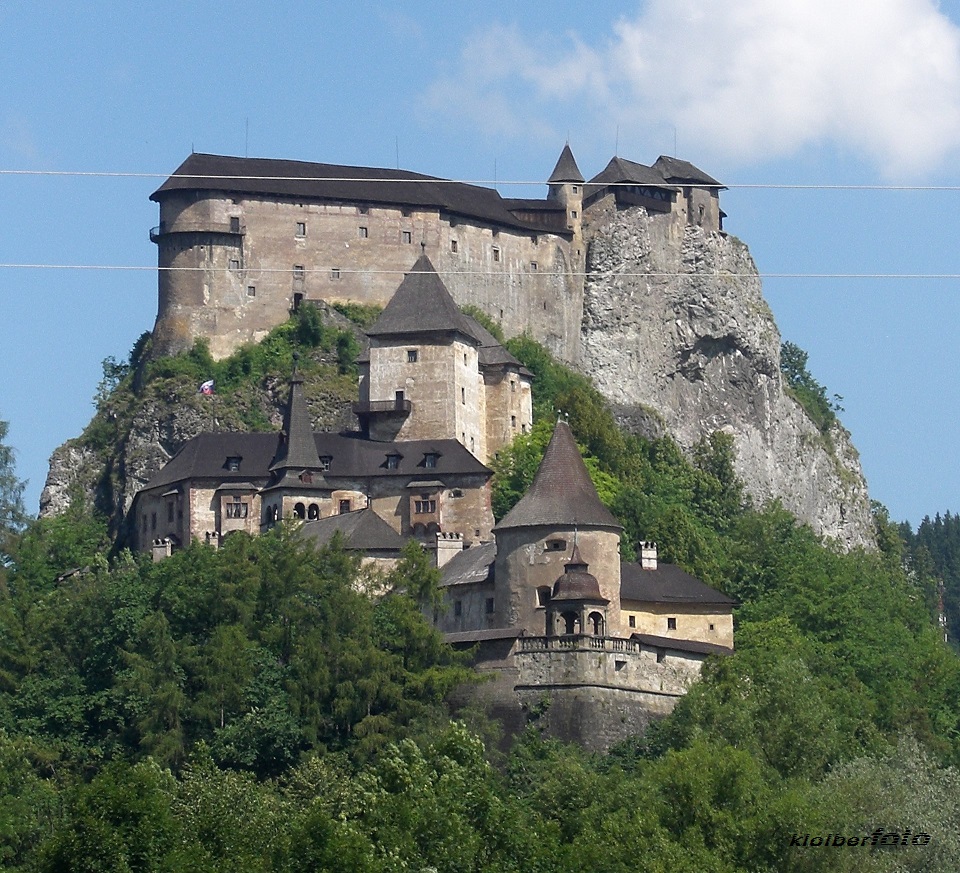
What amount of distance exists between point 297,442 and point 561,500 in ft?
64.7

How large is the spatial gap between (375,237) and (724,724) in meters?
49.4

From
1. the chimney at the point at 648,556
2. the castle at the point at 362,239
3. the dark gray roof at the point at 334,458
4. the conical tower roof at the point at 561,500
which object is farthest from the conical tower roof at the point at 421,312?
the conical tower roof at the point at 561,500

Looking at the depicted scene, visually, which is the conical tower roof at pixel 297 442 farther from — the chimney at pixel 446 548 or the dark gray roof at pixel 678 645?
the dark gray roof at pixel 678 645

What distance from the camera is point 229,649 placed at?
80188mm

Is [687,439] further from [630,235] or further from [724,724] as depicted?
[724,724]

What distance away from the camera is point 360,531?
93562 mm

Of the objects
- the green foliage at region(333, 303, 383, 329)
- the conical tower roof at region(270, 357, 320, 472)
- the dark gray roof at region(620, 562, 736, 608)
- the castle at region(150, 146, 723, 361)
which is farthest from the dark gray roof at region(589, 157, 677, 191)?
the dark gray roof at region(620, 562, 736, 608)

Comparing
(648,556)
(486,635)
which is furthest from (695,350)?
(486,635)

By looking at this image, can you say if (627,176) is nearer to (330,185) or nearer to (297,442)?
(330,185)

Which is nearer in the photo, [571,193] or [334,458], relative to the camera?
[334,458]

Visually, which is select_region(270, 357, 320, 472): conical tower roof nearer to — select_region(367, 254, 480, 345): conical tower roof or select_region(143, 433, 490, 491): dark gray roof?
select_region(143, 433, 490, 491): dark gray roof

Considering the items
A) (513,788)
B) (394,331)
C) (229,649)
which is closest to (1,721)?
(229,649)

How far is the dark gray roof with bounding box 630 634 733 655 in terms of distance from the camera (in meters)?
80.8

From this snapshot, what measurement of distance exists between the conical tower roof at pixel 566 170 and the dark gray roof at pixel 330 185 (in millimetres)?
2742
